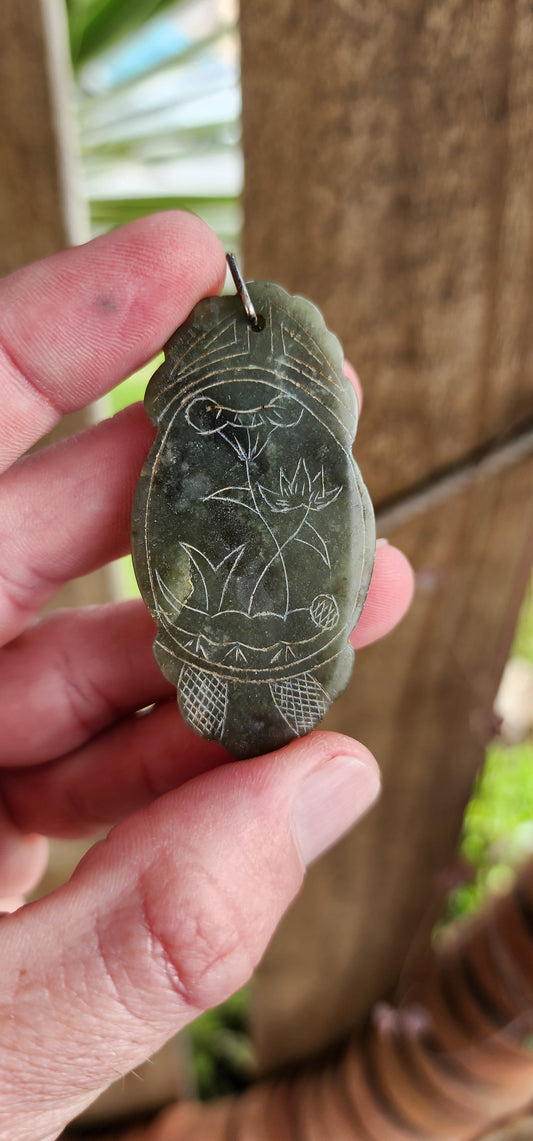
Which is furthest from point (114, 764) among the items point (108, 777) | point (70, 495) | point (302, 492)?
point (302, 492)

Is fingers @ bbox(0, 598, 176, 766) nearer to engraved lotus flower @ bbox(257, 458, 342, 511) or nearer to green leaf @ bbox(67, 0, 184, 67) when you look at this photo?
engraved lotus flower @ bbox(257, 458, 342, 511)

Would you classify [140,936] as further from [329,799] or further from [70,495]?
[70,495]


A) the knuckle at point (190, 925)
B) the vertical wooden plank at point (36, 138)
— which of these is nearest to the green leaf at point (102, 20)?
the vertical wooden plank at point (36, 138)

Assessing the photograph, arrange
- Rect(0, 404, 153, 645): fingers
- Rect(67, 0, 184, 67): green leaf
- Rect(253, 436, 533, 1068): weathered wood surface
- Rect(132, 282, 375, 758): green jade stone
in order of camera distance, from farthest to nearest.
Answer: Rect(67, 0, 184, 67): green leaf → Rect(253, 436, 533, 1068): weathered wood surface → Rect(0, 404, 153, 645): fingers → Rect(132, 282, 375, 758): green jade stone

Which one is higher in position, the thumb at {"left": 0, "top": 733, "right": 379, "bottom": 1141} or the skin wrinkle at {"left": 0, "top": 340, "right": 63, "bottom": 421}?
the skin wrinkle at {"left": 0, "top": 340, "right": 63, "bottom": 421}

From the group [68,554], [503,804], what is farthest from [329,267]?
[503,804]

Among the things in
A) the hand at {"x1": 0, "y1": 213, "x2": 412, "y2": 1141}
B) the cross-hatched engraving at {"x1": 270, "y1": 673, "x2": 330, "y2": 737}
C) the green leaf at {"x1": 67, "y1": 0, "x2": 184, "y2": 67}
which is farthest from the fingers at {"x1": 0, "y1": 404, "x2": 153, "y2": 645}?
the green leaf at {"x1": 67, "y1": 0, "x2": 184, "y2": 67}
